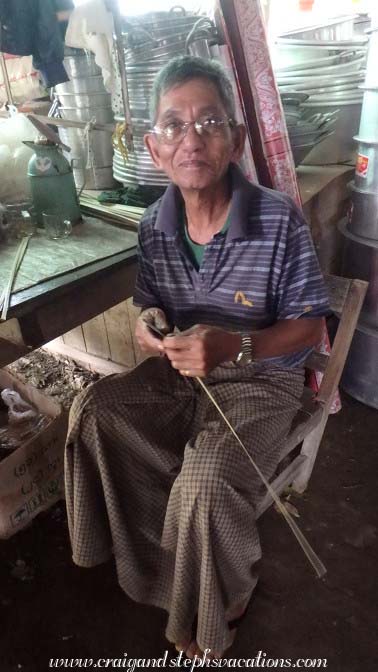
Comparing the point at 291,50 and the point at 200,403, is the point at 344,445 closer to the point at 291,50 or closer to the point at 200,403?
the point at 200,403

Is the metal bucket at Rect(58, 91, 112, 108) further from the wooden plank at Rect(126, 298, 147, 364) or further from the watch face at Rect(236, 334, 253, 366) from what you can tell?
the watch face at Rect(236, 334, 253, 366)

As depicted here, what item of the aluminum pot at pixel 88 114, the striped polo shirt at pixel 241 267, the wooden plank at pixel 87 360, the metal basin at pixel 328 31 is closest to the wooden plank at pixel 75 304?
the striped polo shirt at pixel 241 267

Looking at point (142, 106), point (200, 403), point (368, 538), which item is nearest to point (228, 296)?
point (200, 403)

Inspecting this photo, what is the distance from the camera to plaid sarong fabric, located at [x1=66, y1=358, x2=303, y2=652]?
1153 millimetres

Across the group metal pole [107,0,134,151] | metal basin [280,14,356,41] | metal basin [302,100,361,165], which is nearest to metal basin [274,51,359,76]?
metal basin [302,100,361,165]

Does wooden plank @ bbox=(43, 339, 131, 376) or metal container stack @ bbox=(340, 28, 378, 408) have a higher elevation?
metal container stack @ bbox=(340, 28, 378, 408)

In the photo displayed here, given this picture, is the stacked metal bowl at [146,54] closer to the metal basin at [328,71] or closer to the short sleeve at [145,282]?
the short sleeve at [145,282]

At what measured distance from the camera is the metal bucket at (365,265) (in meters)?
2.12

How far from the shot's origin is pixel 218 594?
1.17 meters

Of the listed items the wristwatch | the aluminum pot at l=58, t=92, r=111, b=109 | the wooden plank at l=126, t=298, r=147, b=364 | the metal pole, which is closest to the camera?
the wristwatch

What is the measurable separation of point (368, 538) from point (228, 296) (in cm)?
108

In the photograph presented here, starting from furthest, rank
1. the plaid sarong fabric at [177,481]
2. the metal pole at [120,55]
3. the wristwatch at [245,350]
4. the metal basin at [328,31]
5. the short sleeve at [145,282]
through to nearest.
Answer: the metal basin at [328,31]
the metal pole at [120,55]
the short sleeve at [145,282]
the wristwatch at [245,350]
the plaid sarong fabric at [177,481]

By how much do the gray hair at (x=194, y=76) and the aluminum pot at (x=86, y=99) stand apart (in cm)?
86

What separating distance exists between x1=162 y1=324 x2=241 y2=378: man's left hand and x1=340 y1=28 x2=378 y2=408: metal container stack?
118 cm
